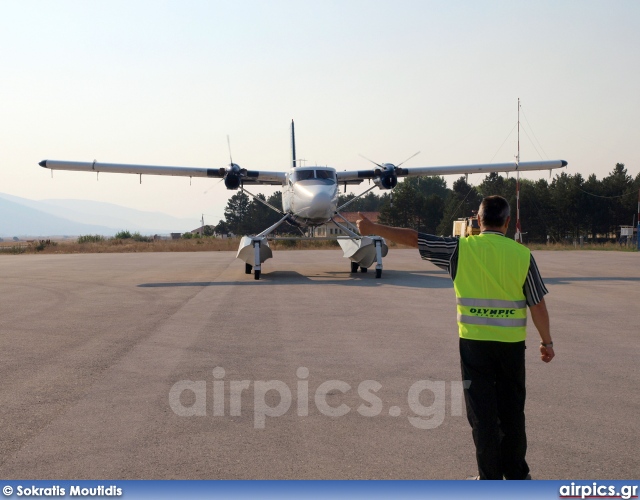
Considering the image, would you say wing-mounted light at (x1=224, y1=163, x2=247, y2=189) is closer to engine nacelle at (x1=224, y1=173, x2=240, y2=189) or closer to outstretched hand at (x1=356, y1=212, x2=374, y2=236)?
engine nacelle at (x1=224, y1=173, x2=240, y2=189)

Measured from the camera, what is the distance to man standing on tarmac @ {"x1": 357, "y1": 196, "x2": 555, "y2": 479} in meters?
3.94

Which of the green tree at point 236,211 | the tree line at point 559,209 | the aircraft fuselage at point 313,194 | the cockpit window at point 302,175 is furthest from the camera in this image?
the green tree at point 236,211

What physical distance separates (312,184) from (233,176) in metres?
3.98

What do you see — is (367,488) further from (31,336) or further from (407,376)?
(31,336)

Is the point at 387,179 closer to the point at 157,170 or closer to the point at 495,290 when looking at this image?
the point at 157,170

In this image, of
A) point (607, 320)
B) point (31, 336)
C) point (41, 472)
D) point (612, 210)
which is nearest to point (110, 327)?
point (31, 336)

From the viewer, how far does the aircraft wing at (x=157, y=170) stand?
24.4 metres

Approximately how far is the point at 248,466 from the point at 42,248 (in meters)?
52.2

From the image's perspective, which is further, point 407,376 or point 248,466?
point 407,376

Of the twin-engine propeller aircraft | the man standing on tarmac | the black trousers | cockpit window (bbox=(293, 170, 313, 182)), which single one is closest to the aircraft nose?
the twin-engine propeller aircraft

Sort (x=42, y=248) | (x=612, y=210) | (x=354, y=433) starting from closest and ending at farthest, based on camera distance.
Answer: (x=354, y=433) < (x=42, y=248) < (x=612, y=210)

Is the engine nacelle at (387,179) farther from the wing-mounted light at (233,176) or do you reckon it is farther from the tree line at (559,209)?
the tree line at (559,209)

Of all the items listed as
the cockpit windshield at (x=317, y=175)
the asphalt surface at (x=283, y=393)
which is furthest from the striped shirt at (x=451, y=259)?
the cockpit windshield at (x=317, y=175)

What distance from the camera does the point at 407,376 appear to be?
6.86 metres
